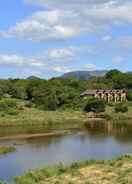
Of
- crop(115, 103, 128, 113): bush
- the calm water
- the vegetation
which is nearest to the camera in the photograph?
the calm water

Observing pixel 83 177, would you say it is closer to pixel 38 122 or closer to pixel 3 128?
pixel 3 128

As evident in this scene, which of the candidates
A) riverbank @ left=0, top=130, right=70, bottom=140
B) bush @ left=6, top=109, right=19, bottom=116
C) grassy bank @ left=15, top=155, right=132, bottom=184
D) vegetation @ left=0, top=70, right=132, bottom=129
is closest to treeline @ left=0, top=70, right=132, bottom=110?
vegetation @ left=0, top=70, right=132, bottom=129

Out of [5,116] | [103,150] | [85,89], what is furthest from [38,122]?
[85,89]

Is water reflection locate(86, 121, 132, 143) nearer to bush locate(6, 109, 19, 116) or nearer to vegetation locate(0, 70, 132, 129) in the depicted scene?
vegetation locate(0, 70, 132, 129)

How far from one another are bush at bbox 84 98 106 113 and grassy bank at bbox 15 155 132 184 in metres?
63.5

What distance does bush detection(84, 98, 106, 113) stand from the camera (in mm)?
96688

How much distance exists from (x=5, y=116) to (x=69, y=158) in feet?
150

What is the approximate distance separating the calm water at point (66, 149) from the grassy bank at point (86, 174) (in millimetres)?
3456

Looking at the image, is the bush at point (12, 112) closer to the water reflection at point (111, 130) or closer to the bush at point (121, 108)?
the water reflection at point (111, 130)

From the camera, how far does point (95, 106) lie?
319ft

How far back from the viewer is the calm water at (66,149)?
39.0m

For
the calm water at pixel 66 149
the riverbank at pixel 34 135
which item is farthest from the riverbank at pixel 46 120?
the calm water at pixel 66 149

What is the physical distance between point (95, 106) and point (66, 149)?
47.9 meters

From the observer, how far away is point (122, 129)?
72.8m
